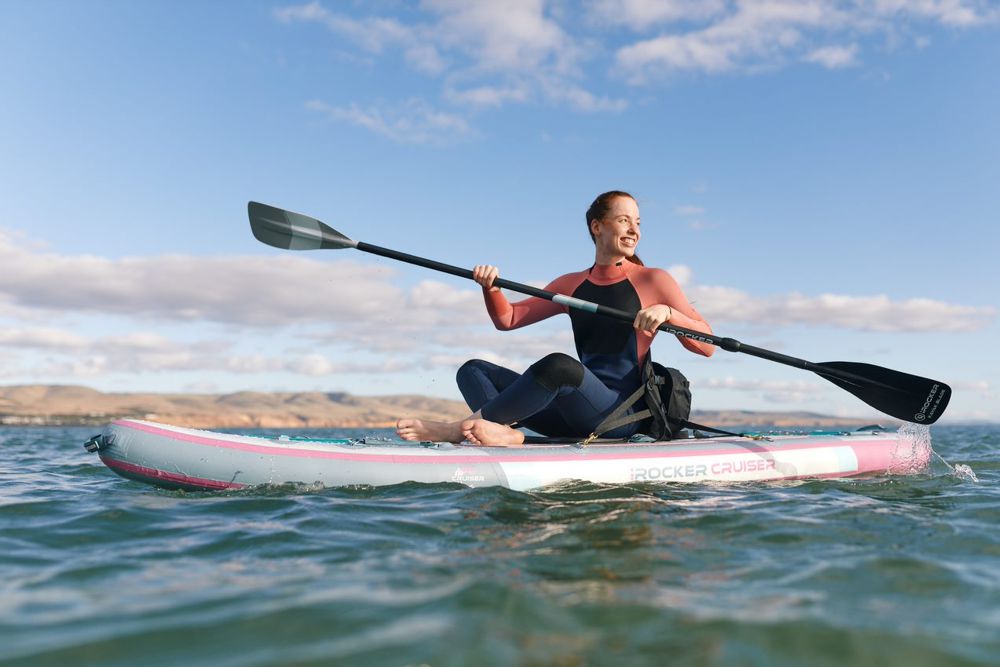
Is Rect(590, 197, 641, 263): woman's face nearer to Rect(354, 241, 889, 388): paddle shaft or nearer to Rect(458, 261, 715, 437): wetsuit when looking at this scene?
Rect(458, 261, 715, 437): wetsuit

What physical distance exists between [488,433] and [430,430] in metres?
0.47

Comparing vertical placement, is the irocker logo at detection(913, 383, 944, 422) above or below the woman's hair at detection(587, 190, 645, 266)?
below

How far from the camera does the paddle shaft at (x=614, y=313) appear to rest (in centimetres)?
562

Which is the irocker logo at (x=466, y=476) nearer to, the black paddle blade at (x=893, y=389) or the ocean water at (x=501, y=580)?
the ocean water at (x=501, y=580)

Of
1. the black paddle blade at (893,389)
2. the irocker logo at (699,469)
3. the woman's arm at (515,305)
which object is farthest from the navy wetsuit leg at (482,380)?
the black paddle blade at (893,389)

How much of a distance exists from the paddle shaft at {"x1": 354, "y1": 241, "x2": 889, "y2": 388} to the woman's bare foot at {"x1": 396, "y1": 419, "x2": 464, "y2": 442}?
49.2 inches

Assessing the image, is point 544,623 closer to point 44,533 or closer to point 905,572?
point 905,572

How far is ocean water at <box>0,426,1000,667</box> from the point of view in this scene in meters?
2.18

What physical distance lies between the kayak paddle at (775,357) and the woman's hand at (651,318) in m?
0.48

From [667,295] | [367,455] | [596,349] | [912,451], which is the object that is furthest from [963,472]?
[367,455]

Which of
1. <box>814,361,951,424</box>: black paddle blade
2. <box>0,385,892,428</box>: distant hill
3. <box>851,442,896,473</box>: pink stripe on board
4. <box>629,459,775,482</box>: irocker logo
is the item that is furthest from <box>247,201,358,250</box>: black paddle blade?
<box>0,385,892,428</box>: distant hill

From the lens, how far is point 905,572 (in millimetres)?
3000

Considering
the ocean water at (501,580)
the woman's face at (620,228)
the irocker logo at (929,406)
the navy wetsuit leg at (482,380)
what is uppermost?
the woman's face at (620,228)

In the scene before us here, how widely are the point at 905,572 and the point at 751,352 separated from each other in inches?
132
